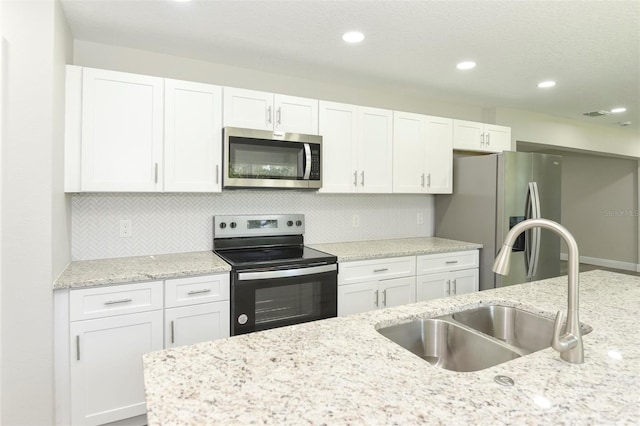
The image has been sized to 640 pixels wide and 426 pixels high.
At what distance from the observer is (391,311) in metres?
1.43

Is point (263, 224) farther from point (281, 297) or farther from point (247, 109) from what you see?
point (247, 109)

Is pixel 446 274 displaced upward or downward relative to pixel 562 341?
downward

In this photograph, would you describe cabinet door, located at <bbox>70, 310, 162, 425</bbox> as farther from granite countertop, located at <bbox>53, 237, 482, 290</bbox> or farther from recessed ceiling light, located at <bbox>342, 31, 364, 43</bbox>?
recessed ceiling light, located at <bbox>342, 31, 364, 43</bbox>

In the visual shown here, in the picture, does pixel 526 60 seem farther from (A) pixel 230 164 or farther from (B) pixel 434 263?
(A) pixel 230 164

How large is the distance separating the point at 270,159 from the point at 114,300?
135cm

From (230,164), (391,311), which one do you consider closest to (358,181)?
(230,164)

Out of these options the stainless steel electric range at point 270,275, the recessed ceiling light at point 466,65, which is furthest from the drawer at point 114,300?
the recessed ceiling light at point 466,65

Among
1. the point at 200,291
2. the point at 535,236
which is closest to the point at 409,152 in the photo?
the point at 535,236

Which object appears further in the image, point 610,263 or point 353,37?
point 610,263

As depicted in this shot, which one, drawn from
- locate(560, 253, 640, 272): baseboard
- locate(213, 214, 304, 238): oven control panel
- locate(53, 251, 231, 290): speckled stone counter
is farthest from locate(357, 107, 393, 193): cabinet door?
locate(560, 253, 640, 272): baseboard

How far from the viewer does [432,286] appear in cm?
310

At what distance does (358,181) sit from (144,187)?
5.40 ft

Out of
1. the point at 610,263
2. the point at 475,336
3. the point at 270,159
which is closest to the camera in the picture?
the point at 475,336

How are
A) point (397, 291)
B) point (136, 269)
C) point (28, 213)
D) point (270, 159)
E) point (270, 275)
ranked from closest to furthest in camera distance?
point (28, 213), point (136, 269), point (270, 275), point (270, 159), point (397, 291)
